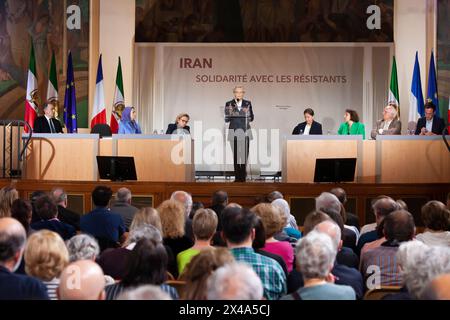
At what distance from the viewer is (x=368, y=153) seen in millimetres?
12445

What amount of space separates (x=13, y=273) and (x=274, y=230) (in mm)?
2512

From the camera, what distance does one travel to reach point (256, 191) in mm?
11477

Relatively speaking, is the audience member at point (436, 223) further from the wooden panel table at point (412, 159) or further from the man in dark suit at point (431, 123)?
the man in dark suit at point (431, 123)

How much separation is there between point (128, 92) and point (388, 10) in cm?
619

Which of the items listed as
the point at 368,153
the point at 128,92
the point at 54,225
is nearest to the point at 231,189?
the point at 368,153

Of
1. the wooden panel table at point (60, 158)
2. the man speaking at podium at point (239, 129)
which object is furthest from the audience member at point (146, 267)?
the man speaking at podium at point (239, 129)

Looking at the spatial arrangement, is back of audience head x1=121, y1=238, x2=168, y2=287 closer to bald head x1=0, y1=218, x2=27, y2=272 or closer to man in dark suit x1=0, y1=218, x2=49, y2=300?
man in dark suit x1=0, y1=218, x2=49, y2=300

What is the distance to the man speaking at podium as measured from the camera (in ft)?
42.1

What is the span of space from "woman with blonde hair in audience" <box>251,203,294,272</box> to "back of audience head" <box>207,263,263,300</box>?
271 cm

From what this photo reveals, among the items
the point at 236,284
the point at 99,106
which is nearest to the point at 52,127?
the point at 99,106

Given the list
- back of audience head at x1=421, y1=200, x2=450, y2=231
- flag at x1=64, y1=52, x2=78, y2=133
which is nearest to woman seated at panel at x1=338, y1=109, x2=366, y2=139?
flag at x1=64, y1=52, x2=78, y2=133

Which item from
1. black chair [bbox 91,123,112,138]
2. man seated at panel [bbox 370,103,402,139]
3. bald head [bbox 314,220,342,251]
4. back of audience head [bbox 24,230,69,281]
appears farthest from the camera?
black chair [bbox 91,123,112,138]

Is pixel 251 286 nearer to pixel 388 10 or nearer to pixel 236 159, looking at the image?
pixel 236 159
